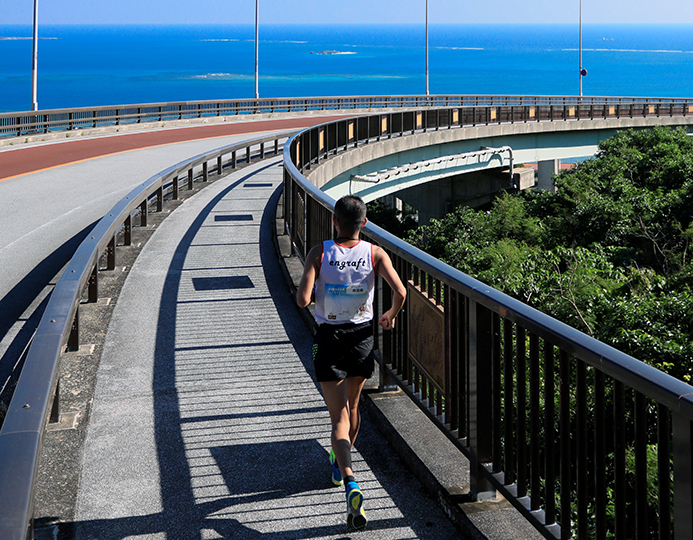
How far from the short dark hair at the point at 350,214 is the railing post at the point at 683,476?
204cm

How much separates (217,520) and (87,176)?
60.3ft

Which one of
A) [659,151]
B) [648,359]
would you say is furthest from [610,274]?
[659,151]

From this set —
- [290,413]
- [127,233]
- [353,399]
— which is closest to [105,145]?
[127,233]

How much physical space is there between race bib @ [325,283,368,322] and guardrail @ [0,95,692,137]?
2871cm

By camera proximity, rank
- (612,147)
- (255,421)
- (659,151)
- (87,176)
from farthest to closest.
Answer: (612,147) < (659,151) < (87,176) < (255,421)

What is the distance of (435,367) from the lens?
453 centimetres

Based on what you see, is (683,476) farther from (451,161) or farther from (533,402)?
(451,161)

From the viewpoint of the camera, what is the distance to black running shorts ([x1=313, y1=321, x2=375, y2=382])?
4.20 metres

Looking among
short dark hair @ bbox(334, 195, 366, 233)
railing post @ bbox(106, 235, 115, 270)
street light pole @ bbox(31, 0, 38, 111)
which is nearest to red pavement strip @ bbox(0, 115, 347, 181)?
street light pole @ bbox(31, 0, 38, 111)

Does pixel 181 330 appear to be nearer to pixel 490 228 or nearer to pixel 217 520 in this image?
pixel 217 520

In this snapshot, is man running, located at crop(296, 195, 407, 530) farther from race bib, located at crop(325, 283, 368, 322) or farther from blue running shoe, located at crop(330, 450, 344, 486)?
blue running shoe, located at crop(330, 450, 344, 486)

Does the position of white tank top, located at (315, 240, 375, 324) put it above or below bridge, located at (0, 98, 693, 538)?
above

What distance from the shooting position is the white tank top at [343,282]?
414cm

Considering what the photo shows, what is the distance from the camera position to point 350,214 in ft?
13.6
